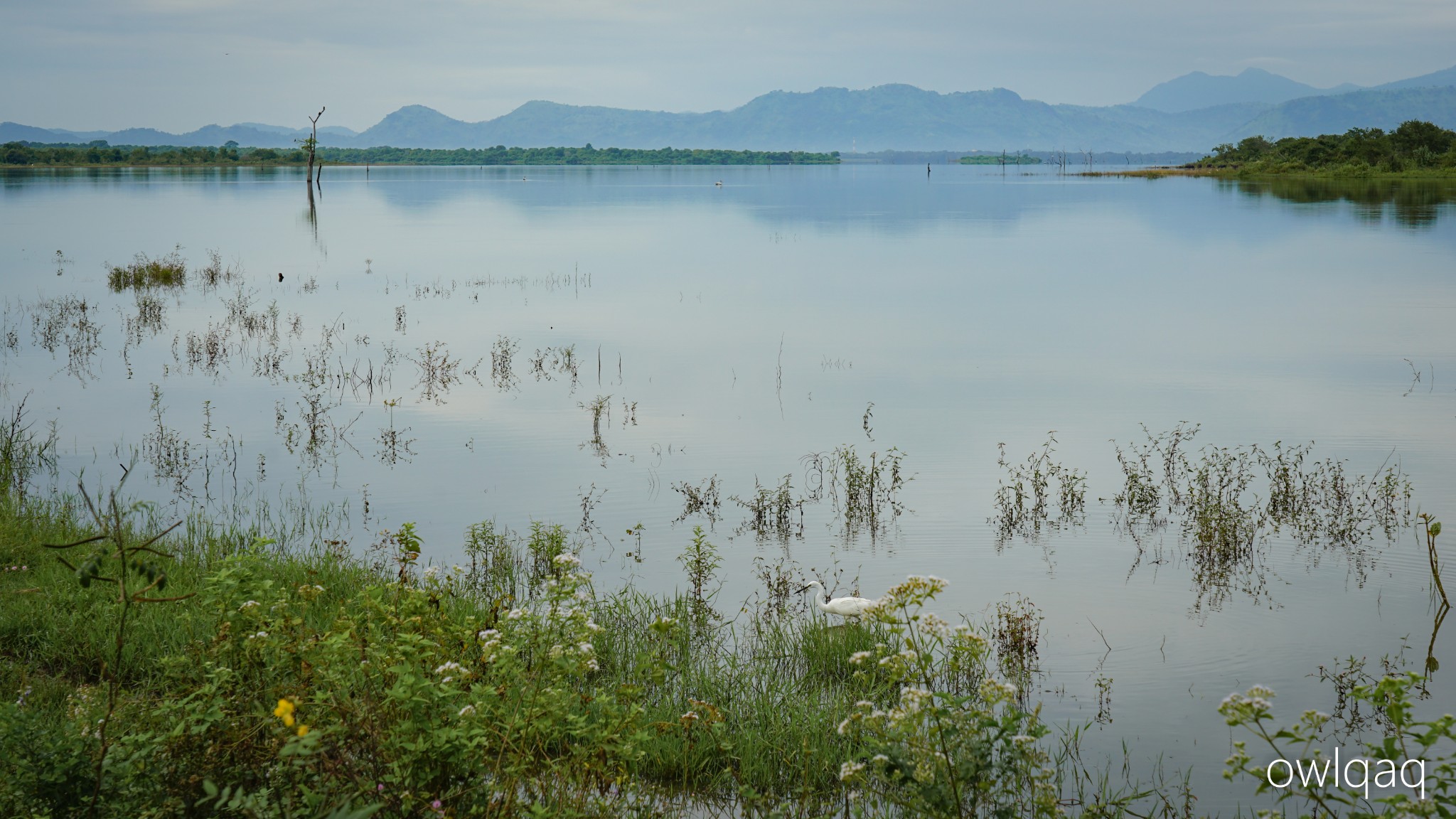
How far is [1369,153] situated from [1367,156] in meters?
0.30

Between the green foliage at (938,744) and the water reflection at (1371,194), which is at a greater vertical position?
the water reflection at (1371,194)

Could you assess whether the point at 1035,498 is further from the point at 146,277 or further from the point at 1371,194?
the point at 1371,194

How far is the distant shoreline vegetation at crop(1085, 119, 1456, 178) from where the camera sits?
82500 mm

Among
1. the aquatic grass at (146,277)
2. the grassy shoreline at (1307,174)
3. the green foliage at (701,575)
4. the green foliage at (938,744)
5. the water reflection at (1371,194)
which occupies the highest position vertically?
the grassy shoreline at (1307,174)

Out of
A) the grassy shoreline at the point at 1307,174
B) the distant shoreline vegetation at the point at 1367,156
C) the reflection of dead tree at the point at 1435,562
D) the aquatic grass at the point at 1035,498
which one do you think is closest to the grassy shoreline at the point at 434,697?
the aquatic grass at the point at 1035,498

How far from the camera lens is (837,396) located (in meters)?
16.4

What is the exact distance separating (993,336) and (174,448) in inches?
589

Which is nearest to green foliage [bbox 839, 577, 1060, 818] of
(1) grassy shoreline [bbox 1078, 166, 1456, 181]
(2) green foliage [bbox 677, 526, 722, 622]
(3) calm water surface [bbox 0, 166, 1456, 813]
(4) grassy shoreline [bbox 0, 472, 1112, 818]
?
(4) grassy shoreline [bbox 0, 472, 1112, 818]

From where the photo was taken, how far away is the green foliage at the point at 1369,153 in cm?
8331

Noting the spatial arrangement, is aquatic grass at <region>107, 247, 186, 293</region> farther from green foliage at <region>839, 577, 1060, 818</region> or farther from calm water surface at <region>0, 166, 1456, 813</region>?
green foliage at <region>839, 577, 1060, 818</region>

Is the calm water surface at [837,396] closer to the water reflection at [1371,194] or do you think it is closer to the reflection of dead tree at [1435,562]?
the reflection of dead tree at [1435,562]

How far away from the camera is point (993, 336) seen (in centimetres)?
2183

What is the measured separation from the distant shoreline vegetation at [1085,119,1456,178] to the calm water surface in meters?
49.6

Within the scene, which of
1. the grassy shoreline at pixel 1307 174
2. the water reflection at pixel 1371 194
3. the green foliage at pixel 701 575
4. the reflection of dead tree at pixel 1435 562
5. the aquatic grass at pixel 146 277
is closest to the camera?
the reflection of dead tree at pixel 1435 562
